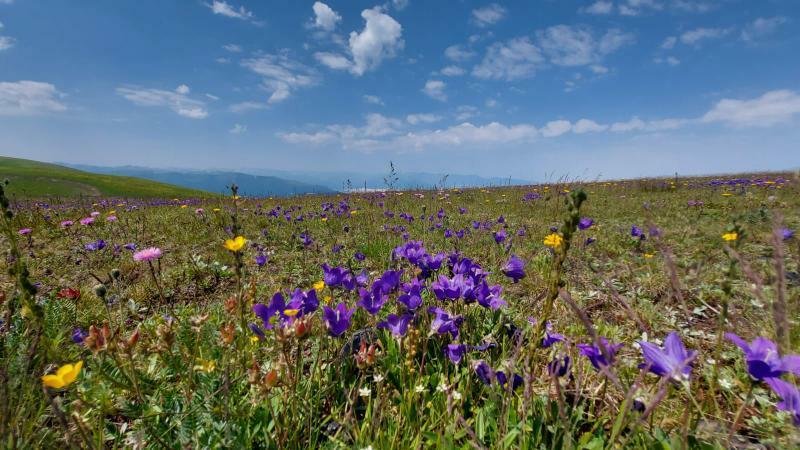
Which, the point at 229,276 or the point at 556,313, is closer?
the point at 556,313

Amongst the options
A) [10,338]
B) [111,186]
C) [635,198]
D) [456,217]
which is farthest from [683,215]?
[111,186]

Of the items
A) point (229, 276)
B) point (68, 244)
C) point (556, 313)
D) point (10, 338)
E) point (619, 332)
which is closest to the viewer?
point (10, 338)

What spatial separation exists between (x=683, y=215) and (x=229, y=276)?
9983mm

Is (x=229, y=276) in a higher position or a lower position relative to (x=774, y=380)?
lower

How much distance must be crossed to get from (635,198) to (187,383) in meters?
13.9

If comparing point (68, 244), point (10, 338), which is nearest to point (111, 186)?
point (68, 244)

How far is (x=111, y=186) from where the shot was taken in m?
91.5

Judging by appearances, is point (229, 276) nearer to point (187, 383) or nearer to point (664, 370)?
point (187, 383)

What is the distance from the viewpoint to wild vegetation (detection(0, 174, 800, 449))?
139 centimetres

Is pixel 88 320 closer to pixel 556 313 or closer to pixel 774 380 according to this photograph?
pixel 556 313

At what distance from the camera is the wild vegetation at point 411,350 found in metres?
1.39

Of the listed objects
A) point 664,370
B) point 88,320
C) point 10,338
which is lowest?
point 88,320

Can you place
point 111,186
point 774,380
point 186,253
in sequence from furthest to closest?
point 111,186 < point 186,253 < point 774,380

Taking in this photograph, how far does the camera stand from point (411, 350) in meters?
1.95
